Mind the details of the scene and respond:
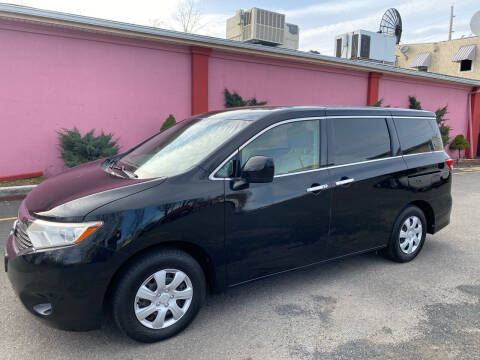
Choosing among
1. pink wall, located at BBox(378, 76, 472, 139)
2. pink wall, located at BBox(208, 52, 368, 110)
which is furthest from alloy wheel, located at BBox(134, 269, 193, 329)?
pink wall, located at BBox(378, 76, 472, 139)

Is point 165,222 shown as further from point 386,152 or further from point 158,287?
point 386,152

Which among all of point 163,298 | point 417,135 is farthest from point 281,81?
point 163,298

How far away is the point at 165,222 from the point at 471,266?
12.1 ft

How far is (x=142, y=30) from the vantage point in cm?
852

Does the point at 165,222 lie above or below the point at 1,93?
below

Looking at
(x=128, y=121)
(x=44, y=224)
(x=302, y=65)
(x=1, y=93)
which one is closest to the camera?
(x=44, y=224)

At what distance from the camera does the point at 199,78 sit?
9.96m

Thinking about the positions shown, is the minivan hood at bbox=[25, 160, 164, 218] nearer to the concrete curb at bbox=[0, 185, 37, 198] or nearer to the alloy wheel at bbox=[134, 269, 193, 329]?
the alloy wheel at bbox=[134, 269, 193, 329]

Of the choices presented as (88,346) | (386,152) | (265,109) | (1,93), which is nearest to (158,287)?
(88,346)

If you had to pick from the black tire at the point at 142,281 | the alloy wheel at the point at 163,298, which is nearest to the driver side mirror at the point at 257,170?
the black tire at the point at 142,281

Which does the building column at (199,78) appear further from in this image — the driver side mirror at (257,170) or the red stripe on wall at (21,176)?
the driver side mirror at (257,170)

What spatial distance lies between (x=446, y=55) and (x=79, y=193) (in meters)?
31.9

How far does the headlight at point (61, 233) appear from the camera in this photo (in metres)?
2.46

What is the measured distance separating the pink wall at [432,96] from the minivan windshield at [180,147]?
12.6 metres
